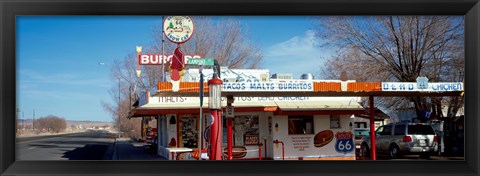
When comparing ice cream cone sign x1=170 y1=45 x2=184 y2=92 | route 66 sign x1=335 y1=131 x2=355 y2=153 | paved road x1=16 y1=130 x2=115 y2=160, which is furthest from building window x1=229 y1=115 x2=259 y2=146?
paved road x1=16 y1=130 x2=115 y2=160

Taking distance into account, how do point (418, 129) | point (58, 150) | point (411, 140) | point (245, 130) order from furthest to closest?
point (58, 150) < point (418, 129) < point (411, 140) < point (245, 130)

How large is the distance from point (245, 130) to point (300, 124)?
7.08 feet

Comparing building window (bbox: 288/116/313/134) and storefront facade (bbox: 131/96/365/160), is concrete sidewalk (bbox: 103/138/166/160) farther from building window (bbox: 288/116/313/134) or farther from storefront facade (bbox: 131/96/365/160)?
building window (bbox: 288/116/313/134)

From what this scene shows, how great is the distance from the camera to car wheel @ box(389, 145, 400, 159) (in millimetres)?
21328

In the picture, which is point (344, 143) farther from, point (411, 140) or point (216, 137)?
point (216, 137)

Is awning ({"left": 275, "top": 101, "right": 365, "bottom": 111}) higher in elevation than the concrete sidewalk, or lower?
higher

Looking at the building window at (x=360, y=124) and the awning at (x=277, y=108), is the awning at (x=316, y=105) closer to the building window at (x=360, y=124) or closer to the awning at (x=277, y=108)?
the awning at (x=277, y=108)

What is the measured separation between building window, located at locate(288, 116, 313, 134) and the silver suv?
3.95 metres


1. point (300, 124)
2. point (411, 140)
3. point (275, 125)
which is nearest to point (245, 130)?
point (275, 125)
